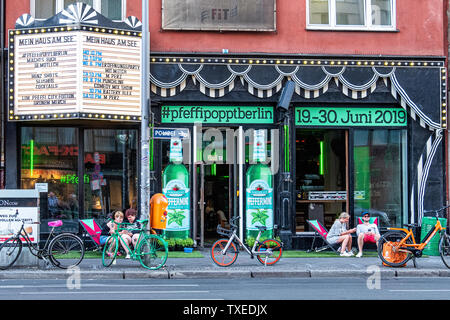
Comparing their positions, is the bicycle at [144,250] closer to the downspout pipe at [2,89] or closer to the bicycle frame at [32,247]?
the bicycle frame at [32,247]

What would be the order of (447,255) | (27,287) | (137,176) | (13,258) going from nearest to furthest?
1. (27,287)
2. (13,258)
3. (447,255)
4. (137,176)

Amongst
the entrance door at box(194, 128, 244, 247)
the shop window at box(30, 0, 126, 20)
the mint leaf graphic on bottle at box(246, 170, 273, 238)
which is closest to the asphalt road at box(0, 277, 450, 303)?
the mint leaf graphic on bottle at box(246, 170, 273, 238)

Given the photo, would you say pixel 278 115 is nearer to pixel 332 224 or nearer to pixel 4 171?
pixel 332 224

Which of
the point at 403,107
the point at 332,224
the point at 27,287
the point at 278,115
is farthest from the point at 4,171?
the point at 403,107

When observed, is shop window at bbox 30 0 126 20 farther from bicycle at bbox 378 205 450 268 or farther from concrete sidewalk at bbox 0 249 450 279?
A: bicycle at bbox 378 205 450 268

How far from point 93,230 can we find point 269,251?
13.9 ft

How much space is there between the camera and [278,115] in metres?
16.5

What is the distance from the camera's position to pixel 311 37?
16.7 meters

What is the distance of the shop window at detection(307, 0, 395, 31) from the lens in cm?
1686

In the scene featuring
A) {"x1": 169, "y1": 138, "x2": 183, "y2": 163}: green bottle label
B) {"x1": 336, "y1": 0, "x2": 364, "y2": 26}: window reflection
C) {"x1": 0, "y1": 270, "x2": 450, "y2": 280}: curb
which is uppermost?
{"x1": 336, "y1": 0, "x2": 364, "y2": 26}: window reflection

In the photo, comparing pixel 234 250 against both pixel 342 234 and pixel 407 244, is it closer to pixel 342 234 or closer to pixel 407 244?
pixel 342 234

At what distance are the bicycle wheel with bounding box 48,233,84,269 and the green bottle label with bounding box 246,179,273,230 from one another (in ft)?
16.7

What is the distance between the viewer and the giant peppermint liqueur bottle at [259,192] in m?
16.4
